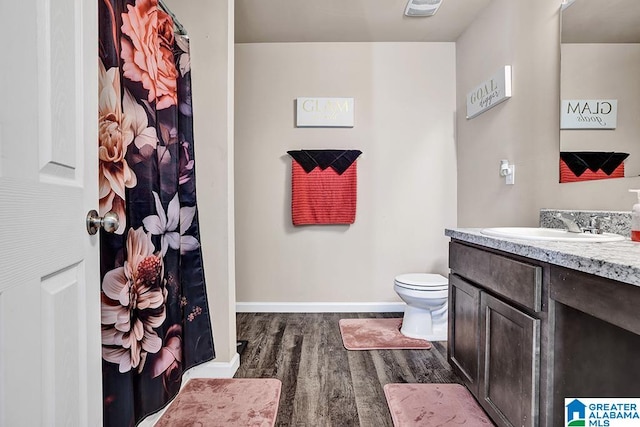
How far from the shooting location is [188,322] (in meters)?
1.69

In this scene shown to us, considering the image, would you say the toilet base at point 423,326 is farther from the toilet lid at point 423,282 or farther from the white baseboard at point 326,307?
the white baseboard at point 326,307

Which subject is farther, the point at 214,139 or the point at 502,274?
the point at 214,139

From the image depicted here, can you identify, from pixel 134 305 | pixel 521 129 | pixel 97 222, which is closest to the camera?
pixel 97 222

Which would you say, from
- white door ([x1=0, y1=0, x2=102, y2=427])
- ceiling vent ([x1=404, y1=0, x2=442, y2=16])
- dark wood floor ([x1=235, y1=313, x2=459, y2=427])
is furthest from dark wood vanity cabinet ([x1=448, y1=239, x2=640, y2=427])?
ceiling vent ([x1=404, y1=0, x2=442, y2=16])

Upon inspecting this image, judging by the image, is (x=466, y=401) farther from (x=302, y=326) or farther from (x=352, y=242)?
(x=352, y=242)

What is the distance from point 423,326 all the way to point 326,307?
0.88 metres

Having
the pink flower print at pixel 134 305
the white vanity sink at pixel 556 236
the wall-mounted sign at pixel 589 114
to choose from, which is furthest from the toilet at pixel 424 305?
the pink flower print at pixel 134 305

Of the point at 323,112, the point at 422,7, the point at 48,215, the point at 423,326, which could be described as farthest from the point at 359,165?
the point at 48,215

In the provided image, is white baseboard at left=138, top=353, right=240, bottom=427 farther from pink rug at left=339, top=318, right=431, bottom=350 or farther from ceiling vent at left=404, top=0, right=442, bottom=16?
ceiling vent at left=404, top=0, right=442, bottom=16

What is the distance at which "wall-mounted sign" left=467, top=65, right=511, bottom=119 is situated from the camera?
2164 millimetres

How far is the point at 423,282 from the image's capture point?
234cm

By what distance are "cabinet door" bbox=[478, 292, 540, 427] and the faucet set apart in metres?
0.52

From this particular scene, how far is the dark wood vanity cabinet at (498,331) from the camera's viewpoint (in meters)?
1.10

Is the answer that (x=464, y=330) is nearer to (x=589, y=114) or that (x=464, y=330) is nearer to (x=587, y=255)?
(x=587, y=255)
